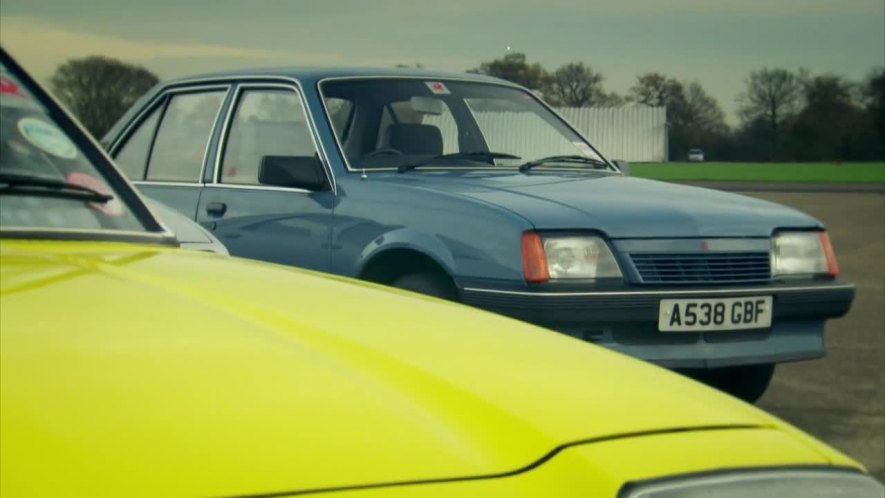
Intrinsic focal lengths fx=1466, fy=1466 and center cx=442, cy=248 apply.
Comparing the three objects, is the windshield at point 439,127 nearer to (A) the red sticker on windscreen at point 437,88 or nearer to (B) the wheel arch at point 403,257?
(A) the red sticker on windscreen at point 437,88

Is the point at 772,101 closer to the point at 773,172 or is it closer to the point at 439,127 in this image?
the point at 773,172

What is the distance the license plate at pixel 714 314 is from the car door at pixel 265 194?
5.32 ft

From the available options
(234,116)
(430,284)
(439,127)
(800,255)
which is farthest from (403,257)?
(800,255)

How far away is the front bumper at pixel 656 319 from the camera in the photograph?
5.97 m

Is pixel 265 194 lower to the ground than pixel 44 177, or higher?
lower

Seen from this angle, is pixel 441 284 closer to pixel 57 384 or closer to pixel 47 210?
pixel 47 210

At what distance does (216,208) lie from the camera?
7.35 metres

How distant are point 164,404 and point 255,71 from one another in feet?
21.4

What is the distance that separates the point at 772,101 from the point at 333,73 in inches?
3307

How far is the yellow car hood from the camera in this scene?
1320 mm

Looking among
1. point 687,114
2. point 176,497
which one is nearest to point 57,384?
point 176,497

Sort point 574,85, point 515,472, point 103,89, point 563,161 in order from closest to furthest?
point 515,472 < point 563,161 < point 574,85 < point 103,89

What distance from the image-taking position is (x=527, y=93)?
821cm

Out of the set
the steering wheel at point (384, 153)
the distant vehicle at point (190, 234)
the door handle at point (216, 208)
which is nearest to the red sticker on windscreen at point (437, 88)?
the steering wheel at point (384, 153)
